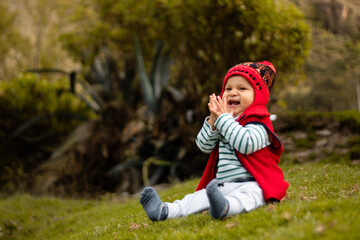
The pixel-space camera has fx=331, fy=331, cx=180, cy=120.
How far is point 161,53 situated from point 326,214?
A: 24.3 feet

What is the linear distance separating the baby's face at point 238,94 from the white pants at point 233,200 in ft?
2.25

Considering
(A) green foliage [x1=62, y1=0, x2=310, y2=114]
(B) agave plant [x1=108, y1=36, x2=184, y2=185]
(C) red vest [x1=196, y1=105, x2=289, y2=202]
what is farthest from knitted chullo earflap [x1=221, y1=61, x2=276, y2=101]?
(B) agave plant [x1=108, y1=36, x2=184, y2=185]

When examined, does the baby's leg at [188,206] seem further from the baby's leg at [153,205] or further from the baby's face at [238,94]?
the baby's face at [238,94]

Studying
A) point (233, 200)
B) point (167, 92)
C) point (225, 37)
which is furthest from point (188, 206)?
point (167, 92)

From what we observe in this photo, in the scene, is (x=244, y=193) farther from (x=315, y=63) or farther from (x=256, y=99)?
(x=315, y=63)

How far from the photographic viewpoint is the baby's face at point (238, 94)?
2.99 m

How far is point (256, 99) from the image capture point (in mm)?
2977

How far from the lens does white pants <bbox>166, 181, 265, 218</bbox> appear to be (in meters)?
2.56

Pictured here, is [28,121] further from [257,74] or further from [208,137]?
[257,74]

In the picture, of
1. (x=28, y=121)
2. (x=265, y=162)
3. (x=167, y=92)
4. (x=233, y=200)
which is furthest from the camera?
(x=28, y=121)

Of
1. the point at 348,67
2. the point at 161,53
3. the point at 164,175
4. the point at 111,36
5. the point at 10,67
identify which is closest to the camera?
the point at 164,175

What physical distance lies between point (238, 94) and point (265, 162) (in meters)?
0.66

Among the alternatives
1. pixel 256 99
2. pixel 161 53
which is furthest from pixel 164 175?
pixel 256 99

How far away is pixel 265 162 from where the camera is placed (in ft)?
9.16
